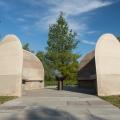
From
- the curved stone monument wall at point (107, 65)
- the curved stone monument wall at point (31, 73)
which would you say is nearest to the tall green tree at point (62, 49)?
the curved stone monument wall at point (31, 73)

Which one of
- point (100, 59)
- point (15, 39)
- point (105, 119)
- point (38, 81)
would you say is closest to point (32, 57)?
point (38, 81)

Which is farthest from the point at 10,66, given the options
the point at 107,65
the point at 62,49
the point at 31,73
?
the point at 62,49

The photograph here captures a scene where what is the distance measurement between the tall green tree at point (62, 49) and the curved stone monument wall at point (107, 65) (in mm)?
28915

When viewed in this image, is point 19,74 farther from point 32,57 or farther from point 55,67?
point 55,67

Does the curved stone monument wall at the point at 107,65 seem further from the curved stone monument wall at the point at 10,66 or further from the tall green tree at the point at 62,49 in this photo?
the tall green tree at the point at 62,49

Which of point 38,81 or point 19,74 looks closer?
point 19,74

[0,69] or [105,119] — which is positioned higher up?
[0,69]

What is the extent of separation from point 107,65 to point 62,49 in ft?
116

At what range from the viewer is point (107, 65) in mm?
19172

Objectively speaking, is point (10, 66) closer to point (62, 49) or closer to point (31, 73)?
point (31, 73)

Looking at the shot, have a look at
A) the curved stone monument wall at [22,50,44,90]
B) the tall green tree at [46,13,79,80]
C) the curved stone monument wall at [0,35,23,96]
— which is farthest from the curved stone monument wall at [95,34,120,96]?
the tall green tree at [46,13,79,80]

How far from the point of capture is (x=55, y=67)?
51.4m

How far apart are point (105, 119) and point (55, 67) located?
42504 millimetres

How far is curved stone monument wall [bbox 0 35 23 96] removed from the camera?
18.8 metres
